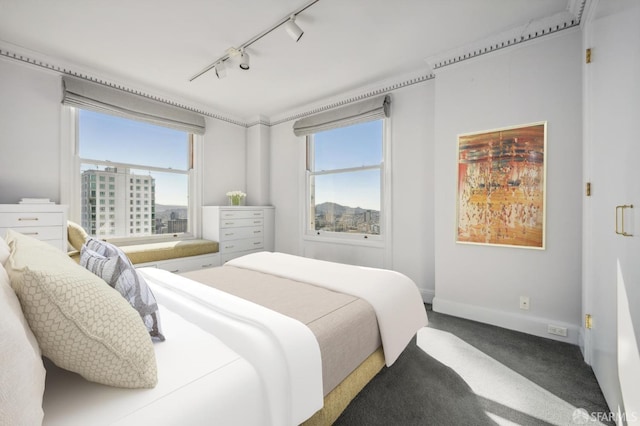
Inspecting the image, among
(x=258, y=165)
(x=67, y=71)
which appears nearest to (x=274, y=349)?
(x=67, y=71)

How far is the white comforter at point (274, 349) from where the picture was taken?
90 cm

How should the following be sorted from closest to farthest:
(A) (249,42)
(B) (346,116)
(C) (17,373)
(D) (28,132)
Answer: (C) (17,373) → (A) (249,42) → (D) (28,132) → (B) (346,116)

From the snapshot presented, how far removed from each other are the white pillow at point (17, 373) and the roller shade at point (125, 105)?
3309mm

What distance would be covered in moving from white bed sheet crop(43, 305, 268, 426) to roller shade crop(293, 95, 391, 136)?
3135 millimetres

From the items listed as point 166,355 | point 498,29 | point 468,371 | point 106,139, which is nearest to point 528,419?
point 468,371

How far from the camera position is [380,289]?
169 centimetres

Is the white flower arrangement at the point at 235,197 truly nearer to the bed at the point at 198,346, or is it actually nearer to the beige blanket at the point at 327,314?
the beige blanket at the point at 327,314

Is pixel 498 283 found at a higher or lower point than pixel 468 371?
higher

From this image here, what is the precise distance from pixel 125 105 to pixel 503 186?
424 cm

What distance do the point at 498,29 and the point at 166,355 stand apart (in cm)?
329

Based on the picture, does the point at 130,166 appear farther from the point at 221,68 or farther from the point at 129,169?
the point at 221,68

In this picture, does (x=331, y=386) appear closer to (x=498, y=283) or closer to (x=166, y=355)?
(x=166, y=355)

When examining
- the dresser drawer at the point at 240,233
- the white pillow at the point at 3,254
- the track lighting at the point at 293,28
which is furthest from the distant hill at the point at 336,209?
the white pillow at the point at 3,254

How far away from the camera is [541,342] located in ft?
7.16
